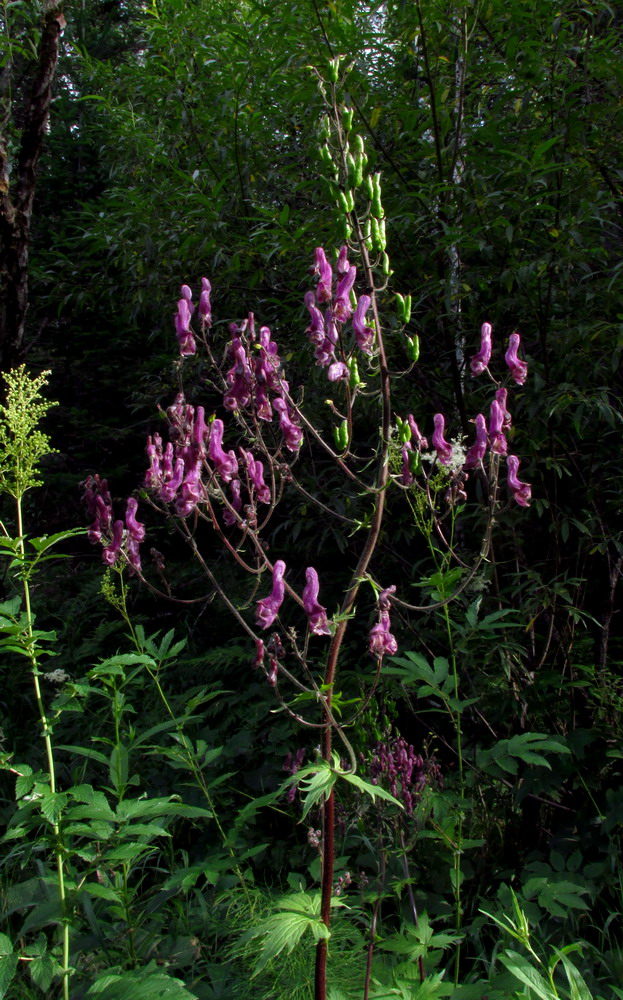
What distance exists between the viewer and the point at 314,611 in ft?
5.28

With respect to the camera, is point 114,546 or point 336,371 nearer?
point 336,371

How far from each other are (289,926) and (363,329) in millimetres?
1238

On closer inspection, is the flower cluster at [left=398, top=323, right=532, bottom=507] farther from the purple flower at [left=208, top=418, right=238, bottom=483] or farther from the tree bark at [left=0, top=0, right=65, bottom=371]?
the tree bark at [left=0, top=0, right=65, bottom=371]

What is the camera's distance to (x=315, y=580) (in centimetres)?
171

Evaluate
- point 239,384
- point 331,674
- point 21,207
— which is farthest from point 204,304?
point 21,207

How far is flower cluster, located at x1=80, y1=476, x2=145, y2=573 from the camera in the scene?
2.41m

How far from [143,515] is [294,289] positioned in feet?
9.82

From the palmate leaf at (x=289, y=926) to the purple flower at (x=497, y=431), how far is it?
118cm

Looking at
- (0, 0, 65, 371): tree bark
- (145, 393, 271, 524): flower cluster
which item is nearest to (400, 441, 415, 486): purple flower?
(145, 393, 271, 524): flower cluster

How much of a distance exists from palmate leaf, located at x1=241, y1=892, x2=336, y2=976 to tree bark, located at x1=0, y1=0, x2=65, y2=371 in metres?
3.75

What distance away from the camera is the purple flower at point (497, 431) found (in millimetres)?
1985

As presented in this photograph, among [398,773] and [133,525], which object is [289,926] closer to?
[398,773]

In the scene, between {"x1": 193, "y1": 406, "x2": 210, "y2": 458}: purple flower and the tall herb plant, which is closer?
the tall herb plant

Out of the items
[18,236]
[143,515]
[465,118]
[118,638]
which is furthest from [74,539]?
[465,118]
